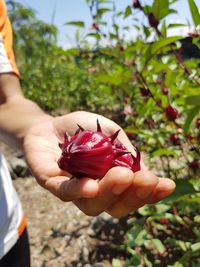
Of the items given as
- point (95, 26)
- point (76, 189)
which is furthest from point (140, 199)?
point (95, 26)

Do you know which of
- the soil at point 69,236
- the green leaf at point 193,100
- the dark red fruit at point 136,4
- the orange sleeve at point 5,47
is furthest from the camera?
the soil at point 69,236

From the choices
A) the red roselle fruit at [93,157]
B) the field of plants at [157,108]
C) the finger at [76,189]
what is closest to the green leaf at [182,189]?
the field of plants at [157,108]

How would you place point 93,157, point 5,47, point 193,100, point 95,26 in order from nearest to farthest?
point 193,100 → point 93,157 → point 5,47 → point 95,26

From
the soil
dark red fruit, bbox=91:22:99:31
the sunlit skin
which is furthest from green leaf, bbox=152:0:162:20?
the soil

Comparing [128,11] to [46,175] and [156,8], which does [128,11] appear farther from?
[46,175]

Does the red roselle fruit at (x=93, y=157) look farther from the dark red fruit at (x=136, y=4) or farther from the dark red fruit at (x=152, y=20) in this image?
the dark red fruit at (x=136, y=4)
